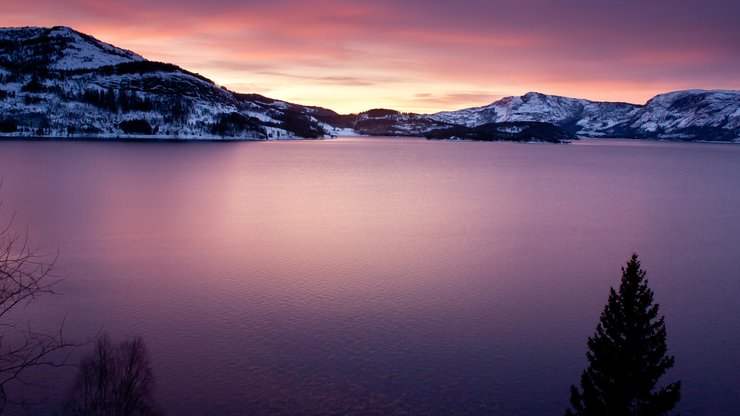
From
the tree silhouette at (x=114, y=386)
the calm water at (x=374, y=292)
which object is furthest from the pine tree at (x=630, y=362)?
the tree silhouette at (x=114, y=386)

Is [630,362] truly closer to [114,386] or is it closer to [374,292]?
[114,386]

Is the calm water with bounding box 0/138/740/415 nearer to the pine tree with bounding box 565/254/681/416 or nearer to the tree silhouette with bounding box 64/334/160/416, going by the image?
the tree silhouette with bounding box 64/334/160/416

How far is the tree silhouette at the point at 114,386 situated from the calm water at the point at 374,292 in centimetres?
58

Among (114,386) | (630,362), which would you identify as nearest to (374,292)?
(114,386)

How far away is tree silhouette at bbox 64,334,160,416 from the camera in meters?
12.1

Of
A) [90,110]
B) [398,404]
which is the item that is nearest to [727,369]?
[398,404]

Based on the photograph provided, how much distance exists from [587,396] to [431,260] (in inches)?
733

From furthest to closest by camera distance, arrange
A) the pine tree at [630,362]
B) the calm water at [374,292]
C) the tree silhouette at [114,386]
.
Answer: the calm water at [374,292]
the tree silhouette at [114,386]
the pine tree at [630,362]

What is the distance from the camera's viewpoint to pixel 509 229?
41750 millimetres

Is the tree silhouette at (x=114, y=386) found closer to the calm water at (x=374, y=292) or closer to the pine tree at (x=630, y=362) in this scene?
the calm water at (x=374, y=292)

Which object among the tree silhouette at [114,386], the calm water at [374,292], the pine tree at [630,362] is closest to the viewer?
the pine tree at [630,362]

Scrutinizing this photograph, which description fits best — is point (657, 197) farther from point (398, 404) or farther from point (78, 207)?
point (78, 207)

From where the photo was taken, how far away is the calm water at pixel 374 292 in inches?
611

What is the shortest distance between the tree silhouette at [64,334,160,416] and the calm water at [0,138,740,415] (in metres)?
0.58
